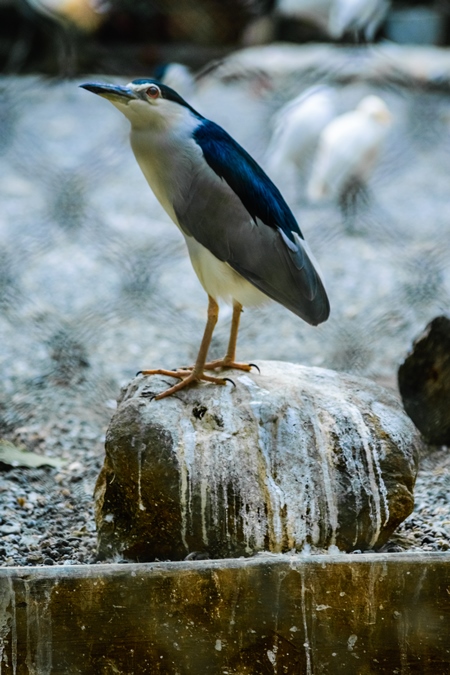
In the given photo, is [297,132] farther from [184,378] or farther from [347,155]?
[184,378]

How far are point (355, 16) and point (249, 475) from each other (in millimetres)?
2518

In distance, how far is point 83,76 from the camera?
3146mm

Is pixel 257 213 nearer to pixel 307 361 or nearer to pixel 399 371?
pixel 399 371

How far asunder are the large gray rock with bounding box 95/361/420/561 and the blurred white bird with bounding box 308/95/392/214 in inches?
75.9

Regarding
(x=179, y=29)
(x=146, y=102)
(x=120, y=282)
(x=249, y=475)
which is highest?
(x=179, y=29)

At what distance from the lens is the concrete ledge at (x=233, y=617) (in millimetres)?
1440

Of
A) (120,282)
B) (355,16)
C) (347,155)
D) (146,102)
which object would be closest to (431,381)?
(146,102)

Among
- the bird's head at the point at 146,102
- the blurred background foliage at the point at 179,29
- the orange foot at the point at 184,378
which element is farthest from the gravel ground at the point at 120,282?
the bird's head at the point at 146,102

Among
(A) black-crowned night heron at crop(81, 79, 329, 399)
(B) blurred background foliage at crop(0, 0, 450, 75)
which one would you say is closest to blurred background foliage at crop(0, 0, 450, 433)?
(B) blurred background foliage at crop(0, 0, 450, 75)

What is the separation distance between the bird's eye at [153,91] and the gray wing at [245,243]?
0.16 m

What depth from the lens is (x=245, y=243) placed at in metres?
1.86

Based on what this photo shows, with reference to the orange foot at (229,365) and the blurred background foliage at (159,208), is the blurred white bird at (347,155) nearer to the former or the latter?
the blurred background foliage at (159,208)

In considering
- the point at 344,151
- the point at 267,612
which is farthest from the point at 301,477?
the point at 344,151

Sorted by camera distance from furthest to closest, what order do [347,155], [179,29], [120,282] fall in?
[179,29]
[347,155]
[120,282]
